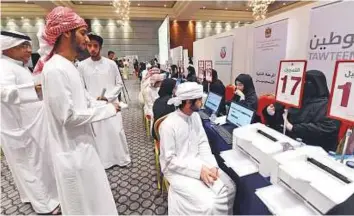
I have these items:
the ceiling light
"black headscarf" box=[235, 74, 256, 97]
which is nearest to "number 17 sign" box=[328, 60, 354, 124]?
"black headscarf" box=[235, 74, 256, 97]

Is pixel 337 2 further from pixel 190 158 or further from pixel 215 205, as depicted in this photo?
pixel 215 205

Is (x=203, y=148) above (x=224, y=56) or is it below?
below

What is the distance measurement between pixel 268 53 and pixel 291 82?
197 centimetres

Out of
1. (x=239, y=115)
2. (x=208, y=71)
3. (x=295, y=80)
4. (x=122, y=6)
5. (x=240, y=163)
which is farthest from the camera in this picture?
(x=122, y=6)

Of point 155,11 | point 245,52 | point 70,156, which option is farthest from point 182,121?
point 155,11

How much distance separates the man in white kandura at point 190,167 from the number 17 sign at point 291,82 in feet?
1.90

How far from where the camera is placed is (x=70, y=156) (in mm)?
1393

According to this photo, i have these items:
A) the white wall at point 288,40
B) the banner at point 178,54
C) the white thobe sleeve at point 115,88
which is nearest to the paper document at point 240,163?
the white thobe sleeve at point 115,88

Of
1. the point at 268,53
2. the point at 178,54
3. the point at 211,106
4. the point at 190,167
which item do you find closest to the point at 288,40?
the point at 268,53

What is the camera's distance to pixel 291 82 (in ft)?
4.99

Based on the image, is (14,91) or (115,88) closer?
(14,91)

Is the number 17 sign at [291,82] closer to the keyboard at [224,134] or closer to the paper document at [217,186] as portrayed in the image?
the keyboard at [224,134]

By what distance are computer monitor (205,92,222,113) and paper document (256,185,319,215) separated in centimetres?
164

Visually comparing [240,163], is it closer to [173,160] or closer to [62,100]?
[173,160]
